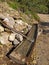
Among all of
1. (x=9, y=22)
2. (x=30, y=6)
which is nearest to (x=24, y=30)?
(x=9, y=22)

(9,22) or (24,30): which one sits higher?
(9,22)

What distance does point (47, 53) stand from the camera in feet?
37.9

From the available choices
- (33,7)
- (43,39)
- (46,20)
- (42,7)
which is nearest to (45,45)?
(43,39)

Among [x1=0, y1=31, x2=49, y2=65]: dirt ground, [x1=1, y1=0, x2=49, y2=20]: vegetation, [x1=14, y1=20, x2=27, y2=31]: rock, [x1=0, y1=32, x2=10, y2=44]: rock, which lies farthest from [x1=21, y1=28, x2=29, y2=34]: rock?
[x1=1, y1=0, x2=49, y2=20]: vegetation

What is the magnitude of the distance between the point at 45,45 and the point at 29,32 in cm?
137

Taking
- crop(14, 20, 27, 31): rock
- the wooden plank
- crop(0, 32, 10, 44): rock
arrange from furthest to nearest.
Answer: crop(14, 20, 27, 31): rock < crop(0, 32, 10, 44): rock < the wooden plank

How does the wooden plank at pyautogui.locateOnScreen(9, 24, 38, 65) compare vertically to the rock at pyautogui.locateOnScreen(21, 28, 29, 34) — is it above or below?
above

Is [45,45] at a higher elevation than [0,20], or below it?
below

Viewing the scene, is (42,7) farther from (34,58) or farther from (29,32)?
(34,58)

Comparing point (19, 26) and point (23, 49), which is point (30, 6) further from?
point (23, 49)

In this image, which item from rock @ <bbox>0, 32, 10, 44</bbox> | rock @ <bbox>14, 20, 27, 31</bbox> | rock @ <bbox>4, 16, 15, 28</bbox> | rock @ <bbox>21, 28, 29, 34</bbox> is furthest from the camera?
rock @ <bbox>21, 28, 29, 34</bbox>

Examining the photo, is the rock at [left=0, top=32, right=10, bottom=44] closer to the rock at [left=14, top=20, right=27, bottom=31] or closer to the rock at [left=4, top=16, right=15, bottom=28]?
the rock at [left=4, top=16, right=15, bottom=28]

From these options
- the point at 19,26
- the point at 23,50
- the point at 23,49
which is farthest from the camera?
the point at 19,26

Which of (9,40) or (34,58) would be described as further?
(9,40)
